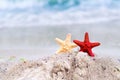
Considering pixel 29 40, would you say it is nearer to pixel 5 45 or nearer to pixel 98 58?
pixel 5 45

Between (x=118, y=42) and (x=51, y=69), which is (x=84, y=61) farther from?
(x=118, y=42)

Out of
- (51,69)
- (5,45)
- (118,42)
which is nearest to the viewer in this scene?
(51,69)

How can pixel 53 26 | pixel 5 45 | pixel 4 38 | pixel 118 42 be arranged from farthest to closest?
pixel 53 26, pixel 4 38, pixel 5 45, pixel 118 42

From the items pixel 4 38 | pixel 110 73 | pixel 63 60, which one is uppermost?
pixel 63 60

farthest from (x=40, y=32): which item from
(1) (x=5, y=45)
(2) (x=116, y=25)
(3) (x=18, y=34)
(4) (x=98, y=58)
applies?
(4) (x=98, y=58)

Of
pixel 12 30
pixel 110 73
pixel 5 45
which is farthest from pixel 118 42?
pixel 110 73

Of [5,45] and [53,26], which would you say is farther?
[53,26]

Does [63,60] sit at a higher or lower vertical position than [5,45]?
higher
